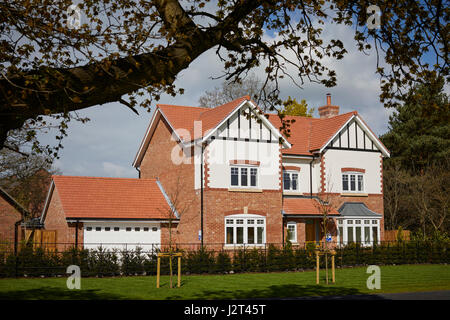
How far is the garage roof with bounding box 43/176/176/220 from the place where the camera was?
100 feet

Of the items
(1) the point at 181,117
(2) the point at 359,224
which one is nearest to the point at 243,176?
(1) the point at 181,117

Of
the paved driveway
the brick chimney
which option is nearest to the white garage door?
the paved driveway

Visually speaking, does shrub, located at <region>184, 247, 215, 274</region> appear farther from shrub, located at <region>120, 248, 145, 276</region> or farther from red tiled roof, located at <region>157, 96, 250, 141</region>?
red tiled roof, located at <region>157, 96, 250, 141</region>

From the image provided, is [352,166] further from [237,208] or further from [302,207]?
[237,208]

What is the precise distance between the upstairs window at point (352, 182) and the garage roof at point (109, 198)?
40.8 feet

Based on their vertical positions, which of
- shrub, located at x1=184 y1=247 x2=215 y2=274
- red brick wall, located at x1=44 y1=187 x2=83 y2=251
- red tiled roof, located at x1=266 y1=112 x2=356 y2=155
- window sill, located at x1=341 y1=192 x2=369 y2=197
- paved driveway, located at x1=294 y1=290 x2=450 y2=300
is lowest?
paved driveway, located at x1=294 y1=290 x2=450 y2=300

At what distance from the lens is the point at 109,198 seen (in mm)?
32312

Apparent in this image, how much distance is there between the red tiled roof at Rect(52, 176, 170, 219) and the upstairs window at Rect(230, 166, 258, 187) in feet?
15.5

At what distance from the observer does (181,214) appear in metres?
32.9

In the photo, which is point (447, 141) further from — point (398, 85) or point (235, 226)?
point (398, 85)

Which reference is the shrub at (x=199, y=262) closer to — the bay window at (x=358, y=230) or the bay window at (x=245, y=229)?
the bay window at (x=245, y=229)

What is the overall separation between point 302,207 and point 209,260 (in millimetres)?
9577
